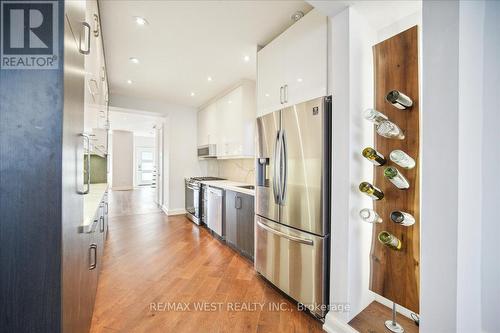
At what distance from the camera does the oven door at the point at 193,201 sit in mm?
4059

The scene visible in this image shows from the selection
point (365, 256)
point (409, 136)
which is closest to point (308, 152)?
point (409, 136)

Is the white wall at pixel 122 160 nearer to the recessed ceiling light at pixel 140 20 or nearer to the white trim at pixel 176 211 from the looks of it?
the white trim at pixel 176 211

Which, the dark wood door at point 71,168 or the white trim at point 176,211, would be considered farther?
the white trim at point 176,211

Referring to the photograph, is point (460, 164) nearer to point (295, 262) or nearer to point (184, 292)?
point (295, 262)

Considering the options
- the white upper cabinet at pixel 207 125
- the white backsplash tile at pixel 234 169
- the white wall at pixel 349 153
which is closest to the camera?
the white wall at pixel 349 153

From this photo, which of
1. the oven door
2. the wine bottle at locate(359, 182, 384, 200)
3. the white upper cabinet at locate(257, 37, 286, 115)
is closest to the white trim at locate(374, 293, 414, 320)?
the wine bottle at locate(359, 182, 384, 200)

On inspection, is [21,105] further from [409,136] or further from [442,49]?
[409,136]

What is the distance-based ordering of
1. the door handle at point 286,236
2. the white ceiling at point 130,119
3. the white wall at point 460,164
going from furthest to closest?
the white ceiling at point 130,119 → the door handle at point 286,236 → the white wall at point 460,164

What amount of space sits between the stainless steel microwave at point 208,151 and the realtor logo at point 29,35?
341cm

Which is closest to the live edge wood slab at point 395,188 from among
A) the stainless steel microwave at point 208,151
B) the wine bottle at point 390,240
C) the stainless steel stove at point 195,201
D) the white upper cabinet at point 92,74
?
the wine bottle at point 390,240

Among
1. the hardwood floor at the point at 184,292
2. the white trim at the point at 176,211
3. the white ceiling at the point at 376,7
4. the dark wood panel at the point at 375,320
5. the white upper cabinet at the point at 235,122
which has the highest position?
the white ceiling at the point at 376,7

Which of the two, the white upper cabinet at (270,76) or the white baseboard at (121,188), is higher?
the white upper cabinet at (270,76)


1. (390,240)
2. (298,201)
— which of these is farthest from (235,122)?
(390,240)

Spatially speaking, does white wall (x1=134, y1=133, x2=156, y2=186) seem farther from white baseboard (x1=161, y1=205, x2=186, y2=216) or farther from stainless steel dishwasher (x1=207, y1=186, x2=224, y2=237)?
stainless steel dishwasher (x1=207, y1=186, x2=224, y2=237)
